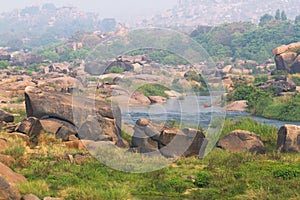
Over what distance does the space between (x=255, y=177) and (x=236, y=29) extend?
13811 cm

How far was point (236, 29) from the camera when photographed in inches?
6024

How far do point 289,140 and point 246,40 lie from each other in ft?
376

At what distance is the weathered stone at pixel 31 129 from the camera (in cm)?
2558

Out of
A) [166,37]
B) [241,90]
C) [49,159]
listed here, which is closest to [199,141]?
[49,159]

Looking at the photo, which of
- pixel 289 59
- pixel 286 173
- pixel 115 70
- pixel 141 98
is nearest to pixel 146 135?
pixel 286 173

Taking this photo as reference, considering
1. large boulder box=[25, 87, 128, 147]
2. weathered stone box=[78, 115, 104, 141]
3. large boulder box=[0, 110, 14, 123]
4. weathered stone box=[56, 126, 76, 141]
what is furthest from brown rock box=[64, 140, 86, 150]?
large boulder box=[0, 110, 14, 123]

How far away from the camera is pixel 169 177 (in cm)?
1944

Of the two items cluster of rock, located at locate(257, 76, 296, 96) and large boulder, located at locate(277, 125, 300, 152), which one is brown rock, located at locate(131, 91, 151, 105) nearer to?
cluster of rock, located at locate(257, 76, 296, 96)

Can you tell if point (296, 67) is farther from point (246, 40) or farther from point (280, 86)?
point (246, 40)

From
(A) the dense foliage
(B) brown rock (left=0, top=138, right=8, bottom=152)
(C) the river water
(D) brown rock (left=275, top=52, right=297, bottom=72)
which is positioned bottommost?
(A) the dense foliage

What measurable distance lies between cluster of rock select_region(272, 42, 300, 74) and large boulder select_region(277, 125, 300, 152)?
45378mm

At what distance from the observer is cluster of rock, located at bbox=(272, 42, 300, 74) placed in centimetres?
6881

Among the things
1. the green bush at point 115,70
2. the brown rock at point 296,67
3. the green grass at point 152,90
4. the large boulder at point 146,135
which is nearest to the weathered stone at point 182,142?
the large boulder at point 146,135

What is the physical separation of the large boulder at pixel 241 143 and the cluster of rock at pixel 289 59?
1806 inches
